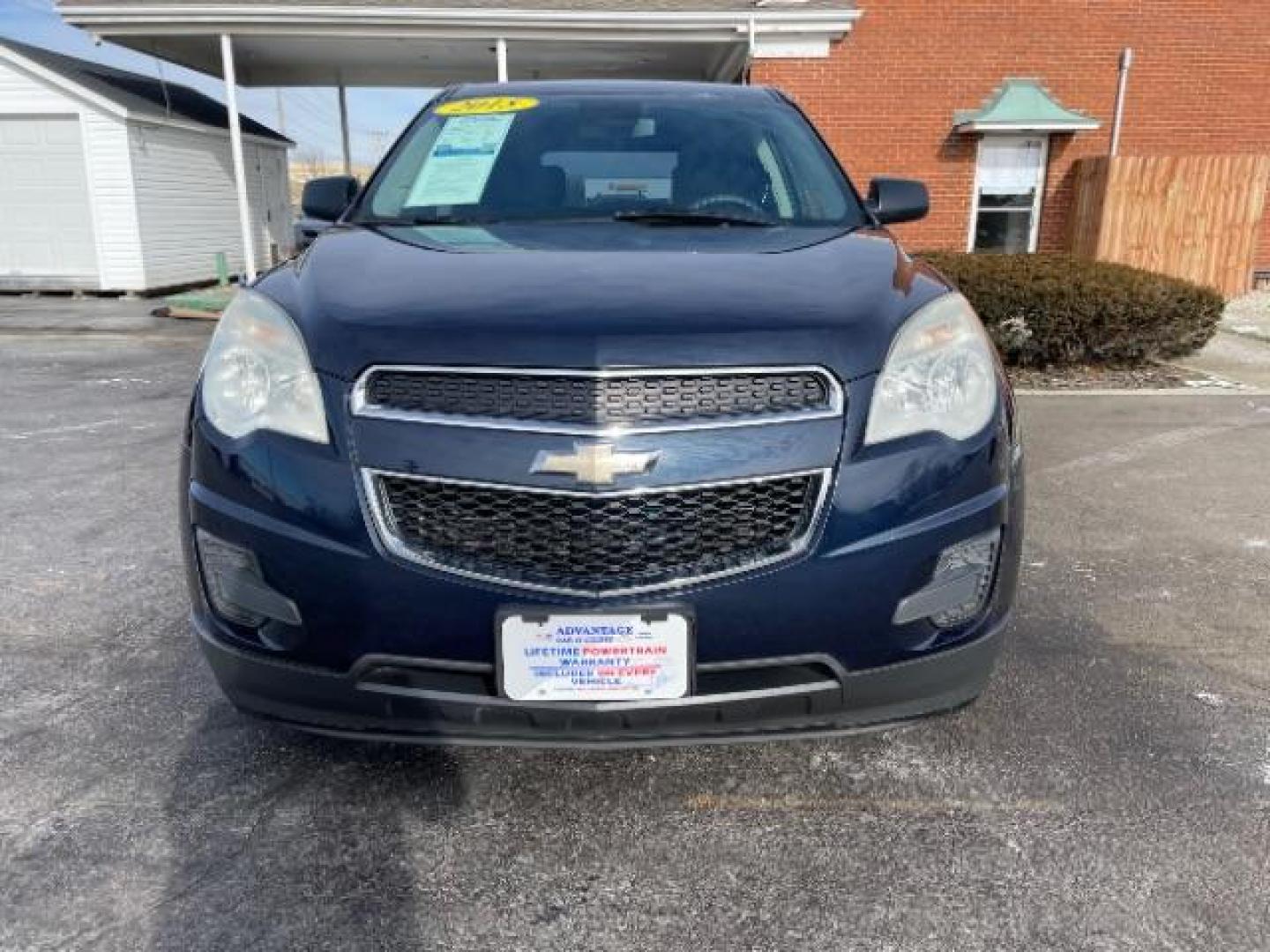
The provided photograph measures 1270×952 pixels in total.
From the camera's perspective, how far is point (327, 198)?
314cm

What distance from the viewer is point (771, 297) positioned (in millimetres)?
1895

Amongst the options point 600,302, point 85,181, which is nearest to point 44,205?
point 85,181

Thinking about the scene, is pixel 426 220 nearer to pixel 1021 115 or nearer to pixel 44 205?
pixel 1021 115

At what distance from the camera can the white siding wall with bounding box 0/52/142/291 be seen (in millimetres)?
12930

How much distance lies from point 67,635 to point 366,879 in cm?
170

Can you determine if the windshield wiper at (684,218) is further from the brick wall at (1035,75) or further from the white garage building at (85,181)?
the white garage building at (85,181)

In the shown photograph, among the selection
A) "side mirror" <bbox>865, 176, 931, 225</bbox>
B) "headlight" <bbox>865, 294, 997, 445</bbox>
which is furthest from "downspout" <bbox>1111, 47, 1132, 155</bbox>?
"headlight" <bbox>865, 294, 997, 445</bbox>

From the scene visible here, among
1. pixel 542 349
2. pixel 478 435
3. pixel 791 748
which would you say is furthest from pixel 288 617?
pixel 791 748

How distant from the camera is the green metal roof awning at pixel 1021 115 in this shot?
36.8 ft

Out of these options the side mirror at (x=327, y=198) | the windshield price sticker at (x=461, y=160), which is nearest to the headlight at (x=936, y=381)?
the windshield price sticker at (x=461, y=160)

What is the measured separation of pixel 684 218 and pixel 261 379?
1.29m

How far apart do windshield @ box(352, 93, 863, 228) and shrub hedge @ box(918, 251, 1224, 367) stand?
14.1 feet

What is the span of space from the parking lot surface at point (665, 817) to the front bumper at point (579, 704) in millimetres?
310

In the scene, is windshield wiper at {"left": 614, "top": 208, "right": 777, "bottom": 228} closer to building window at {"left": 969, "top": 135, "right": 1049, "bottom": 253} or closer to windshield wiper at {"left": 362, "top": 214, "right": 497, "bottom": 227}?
windshield wiper at {"left": 362, "top": 214, "right": 497, "bottom": 227}
